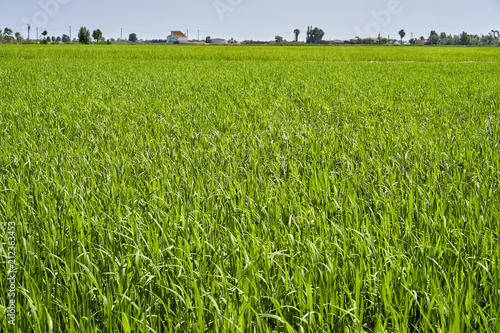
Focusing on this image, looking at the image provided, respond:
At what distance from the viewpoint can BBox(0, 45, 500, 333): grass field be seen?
6.97 feet

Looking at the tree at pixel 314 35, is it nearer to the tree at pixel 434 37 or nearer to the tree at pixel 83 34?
the tree at pixel 434 37

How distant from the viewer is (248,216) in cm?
307

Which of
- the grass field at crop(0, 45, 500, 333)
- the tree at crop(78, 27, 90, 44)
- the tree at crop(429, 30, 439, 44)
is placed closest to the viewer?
the grass field at crop(0, 45, 500, 333)

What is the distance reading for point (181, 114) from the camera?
776 centimetres

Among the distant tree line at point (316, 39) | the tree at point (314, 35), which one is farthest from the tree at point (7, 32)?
the tree at point (314, 35)

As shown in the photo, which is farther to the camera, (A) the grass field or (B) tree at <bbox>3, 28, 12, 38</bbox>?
(B) tree at <bbox>3, 28, 12, 38</bbox>

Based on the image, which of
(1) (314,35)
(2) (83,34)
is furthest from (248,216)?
A: (1) (314,35)

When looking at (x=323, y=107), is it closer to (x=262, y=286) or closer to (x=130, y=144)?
(x=130, y=144)

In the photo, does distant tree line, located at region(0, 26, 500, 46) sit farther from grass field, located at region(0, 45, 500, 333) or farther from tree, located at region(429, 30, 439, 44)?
grass field, located at region(0, 45, 500, 333)

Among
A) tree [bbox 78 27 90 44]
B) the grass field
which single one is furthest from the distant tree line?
the grass field

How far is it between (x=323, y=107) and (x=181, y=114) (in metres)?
2.84

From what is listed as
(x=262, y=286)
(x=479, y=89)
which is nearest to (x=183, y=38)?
(x=479, y=89)

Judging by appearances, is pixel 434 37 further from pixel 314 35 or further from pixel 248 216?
pixel 248 216

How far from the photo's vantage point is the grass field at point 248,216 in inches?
83.7
